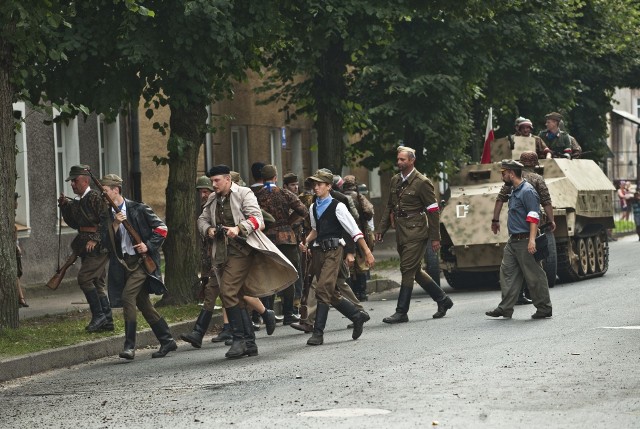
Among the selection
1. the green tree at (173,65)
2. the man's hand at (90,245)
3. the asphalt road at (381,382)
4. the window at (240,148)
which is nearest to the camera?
the asphalt road at (381,382)

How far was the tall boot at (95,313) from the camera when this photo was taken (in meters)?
16.2

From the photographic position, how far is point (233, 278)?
1391 cm

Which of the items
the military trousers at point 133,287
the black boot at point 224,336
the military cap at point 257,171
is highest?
the military cap at point 257,171

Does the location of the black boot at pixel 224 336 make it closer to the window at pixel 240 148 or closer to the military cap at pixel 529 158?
the military cap at pixel 529 158

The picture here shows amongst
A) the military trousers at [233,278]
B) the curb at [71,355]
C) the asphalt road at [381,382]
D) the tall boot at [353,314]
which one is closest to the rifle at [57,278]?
the curb at [71,355]

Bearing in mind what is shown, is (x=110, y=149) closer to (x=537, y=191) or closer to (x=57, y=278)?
(x=537, y=191)

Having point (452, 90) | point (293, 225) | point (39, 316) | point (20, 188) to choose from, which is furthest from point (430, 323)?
point (452, 90)

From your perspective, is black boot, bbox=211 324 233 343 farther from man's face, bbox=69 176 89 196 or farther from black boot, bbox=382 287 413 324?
man's face, bbox=69 176 89 196

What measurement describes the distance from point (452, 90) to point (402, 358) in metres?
16.5

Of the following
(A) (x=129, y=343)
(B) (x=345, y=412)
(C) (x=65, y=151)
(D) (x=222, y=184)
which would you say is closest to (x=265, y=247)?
(D) (x=222, y=184)

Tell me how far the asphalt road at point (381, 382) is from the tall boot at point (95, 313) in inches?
41.7

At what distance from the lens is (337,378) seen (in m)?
11.4

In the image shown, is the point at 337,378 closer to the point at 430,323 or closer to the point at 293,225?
the point at 430,323

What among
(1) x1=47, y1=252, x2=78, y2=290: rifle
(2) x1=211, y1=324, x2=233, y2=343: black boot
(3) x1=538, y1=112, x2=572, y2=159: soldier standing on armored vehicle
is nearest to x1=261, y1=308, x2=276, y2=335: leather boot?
(2) x1=211, y1=324, x2=233, y2=343: black boot
